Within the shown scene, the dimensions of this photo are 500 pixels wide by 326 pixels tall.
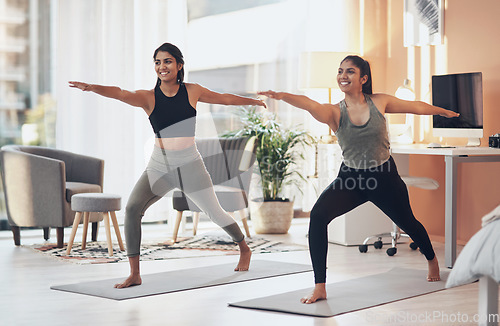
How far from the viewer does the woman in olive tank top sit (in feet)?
12.3

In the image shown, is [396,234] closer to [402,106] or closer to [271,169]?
[271,169]

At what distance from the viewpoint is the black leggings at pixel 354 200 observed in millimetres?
3668

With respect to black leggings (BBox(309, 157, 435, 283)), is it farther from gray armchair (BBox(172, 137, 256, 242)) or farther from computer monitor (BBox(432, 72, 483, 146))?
gray armchair (BBox(172, 137, 256, 242))

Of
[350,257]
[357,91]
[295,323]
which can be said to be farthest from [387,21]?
[295,323]

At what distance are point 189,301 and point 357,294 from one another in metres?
0.89

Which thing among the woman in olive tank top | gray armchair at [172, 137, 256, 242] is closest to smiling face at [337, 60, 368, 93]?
the woman in olive tank top

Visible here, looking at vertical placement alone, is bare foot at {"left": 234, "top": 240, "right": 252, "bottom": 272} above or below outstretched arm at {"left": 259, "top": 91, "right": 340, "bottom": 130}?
below

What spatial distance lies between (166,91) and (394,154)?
8.04ft

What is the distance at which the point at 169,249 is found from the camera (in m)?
5.52

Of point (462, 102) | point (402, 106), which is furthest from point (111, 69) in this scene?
point (402, 106)

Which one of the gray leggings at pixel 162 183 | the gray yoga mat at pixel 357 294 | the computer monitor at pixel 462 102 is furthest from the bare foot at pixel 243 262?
the computer monitor at pixel 462 102

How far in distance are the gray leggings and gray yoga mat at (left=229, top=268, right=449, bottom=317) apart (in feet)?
2.47

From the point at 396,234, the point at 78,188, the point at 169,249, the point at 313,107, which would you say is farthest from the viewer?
the point at 78,188

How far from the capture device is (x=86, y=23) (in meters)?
6.37
